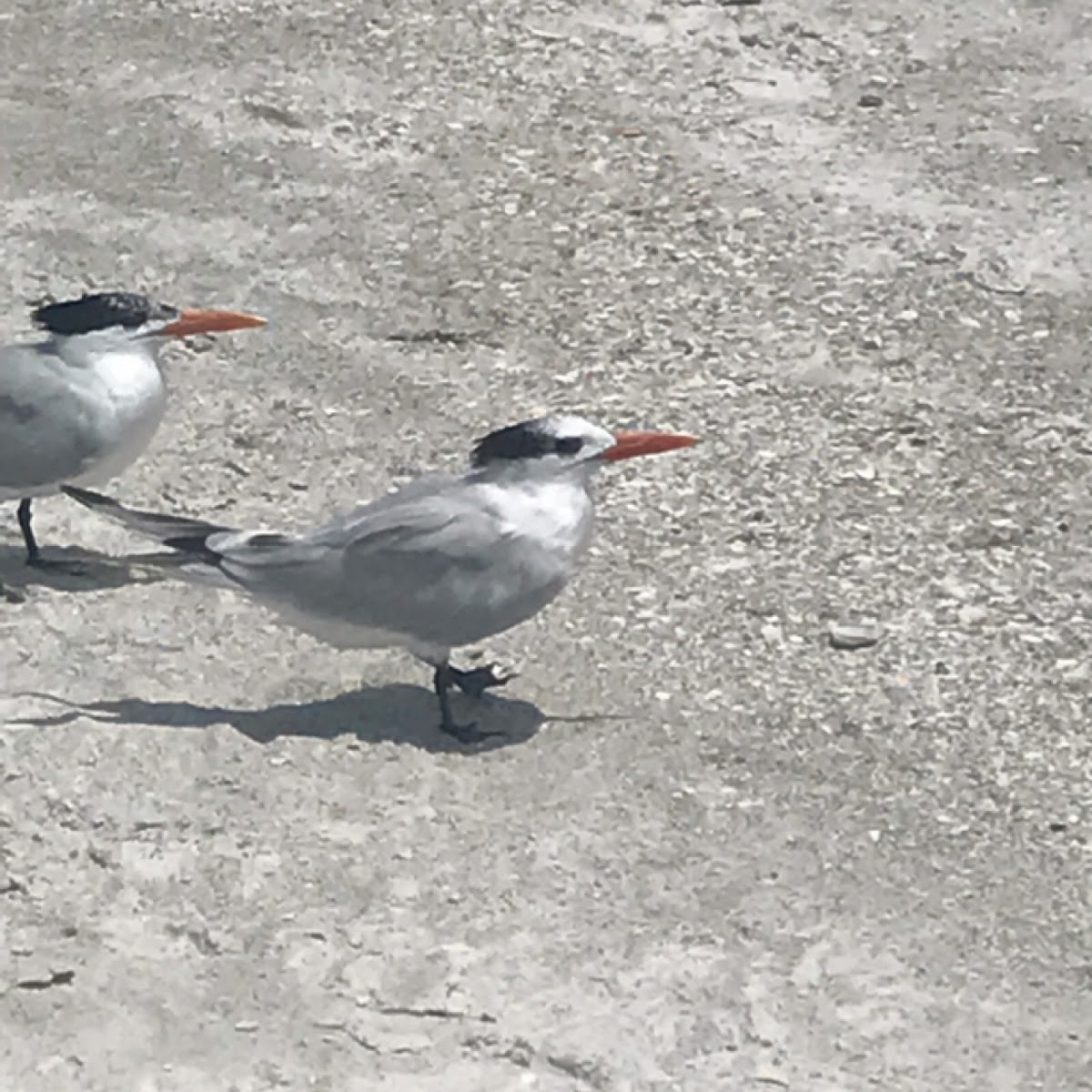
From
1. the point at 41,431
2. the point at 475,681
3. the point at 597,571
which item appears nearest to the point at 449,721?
the point at 475,681

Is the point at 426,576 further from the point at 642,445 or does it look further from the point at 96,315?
the point at 96,315

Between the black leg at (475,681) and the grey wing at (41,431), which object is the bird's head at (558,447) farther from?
the grey wing at (41,431)

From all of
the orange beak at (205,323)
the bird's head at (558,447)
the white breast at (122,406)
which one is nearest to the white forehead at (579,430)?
the bird's head at (558,447)

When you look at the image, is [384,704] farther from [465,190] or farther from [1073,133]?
[1073,133]

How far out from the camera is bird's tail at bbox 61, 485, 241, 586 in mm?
5652

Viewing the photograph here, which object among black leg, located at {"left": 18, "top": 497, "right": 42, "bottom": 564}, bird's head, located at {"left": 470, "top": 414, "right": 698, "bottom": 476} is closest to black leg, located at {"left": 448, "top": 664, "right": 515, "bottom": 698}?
bird's head, located at {"left": 470, "top": 414, "right": 698, "bottom": 476}

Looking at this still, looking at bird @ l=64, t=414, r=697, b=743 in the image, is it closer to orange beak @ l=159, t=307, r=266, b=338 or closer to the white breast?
the white breast

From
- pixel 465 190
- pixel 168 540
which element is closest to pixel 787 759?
pixel 168 540

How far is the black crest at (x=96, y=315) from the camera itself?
6273 millimetres

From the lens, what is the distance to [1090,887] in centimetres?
523

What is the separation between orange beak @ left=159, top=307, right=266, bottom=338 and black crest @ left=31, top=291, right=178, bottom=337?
0.10 ft

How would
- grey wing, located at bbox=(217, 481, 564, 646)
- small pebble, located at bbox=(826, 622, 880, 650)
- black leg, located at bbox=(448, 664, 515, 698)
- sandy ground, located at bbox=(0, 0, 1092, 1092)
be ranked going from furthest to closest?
small pebble, located at bbox=(826, 622, 880, 650)
black leg, located at bbox=(448, 664, 515, 698)
grey wing, located at bbox=(217, 481, 564, 646)
sandy ground, located at bbox=(0, 0, 1092, 1092)

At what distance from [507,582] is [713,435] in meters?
1.61

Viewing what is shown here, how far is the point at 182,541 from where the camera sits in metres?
5.71
